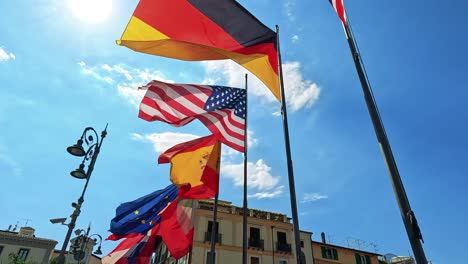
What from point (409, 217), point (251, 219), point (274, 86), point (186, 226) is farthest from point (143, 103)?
point (251, 219)

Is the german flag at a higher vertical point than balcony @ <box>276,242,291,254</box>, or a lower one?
lower

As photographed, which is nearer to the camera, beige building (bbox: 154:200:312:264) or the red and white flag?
the red and white flag

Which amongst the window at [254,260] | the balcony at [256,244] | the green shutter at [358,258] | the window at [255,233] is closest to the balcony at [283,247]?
the balcony at [256,244]

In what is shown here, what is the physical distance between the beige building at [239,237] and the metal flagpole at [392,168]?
26.2 m

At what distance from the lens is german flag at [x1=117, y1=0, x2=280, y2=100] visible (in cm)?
723

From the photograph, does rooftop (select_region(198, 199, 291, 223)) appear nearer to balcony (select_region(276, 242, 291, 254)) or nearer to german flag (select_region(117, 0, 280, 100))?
balcony (select_region(276, 242, 291, 254))

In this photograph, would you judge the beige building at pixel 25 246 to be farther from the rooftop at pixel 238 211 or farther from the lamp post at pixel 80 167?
Answer: the lamp post at pixel 80 167

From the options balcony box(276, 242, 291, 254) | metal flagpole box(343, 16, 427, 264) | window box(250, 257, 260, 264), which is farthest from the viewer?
balcony box(276, 242, 291, 254)

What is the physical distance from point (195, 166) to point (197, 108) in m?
2.64

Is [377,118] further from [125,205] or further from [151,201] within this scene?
[125,205]

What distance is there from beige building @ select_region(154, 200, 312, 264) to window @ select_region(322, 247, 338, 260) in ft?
7.88

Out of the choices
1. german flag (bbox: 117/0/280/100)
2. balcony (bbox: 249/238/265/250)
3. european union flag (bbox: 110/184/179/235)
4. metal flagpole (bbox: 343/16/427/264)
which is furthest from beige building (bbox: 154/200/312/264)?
metal flagpole (bbox: 343/16/427/264)

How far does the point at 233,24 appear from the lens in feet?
24.8

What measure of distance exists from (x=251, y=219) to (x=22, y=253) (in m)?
42.4
